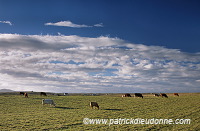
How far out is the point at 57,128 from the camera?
17141 millimetres

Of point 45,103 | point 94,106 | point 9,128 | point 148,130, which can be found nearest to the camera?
point 148,130

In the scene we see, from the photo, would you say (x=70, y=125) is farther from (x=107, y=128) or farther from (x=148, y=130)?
(x=148, y=130)

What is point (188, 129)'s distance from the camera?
16641 mm

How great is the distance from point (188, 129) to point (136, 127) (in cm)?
412

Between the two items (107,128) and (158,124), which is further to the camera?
(158,124)

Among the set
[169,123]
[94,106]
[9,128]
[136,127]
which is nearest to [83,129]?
[136,127]

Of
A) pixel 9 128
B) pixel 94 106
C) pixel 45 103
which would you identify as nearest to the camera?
pixel 9 128

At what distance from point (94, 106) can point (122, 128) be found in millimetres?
19669

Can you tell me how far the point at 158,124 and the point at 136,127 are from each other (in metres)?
2.51

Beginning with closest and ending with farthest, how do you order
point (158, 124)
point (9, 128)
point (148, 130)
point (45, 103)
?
point (148, 130) → point (9, 128) → point (158, 124) → point (45, 103)

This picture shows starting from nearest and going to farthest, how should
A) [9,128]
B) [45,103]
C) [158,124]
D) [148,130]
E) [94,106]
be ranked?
1. [148,130]
2. [9,128]
3. [158,124]
4. [94,106]
5. [45,103]

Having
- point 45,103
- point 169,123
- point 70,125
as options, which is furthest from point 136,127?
point 45,103

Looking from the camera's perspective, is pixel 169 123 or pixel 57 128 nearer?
pixel 57 128

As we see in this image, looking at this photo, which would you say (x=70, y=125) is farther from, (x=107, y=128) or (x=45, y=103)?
(x=45, y=103)
